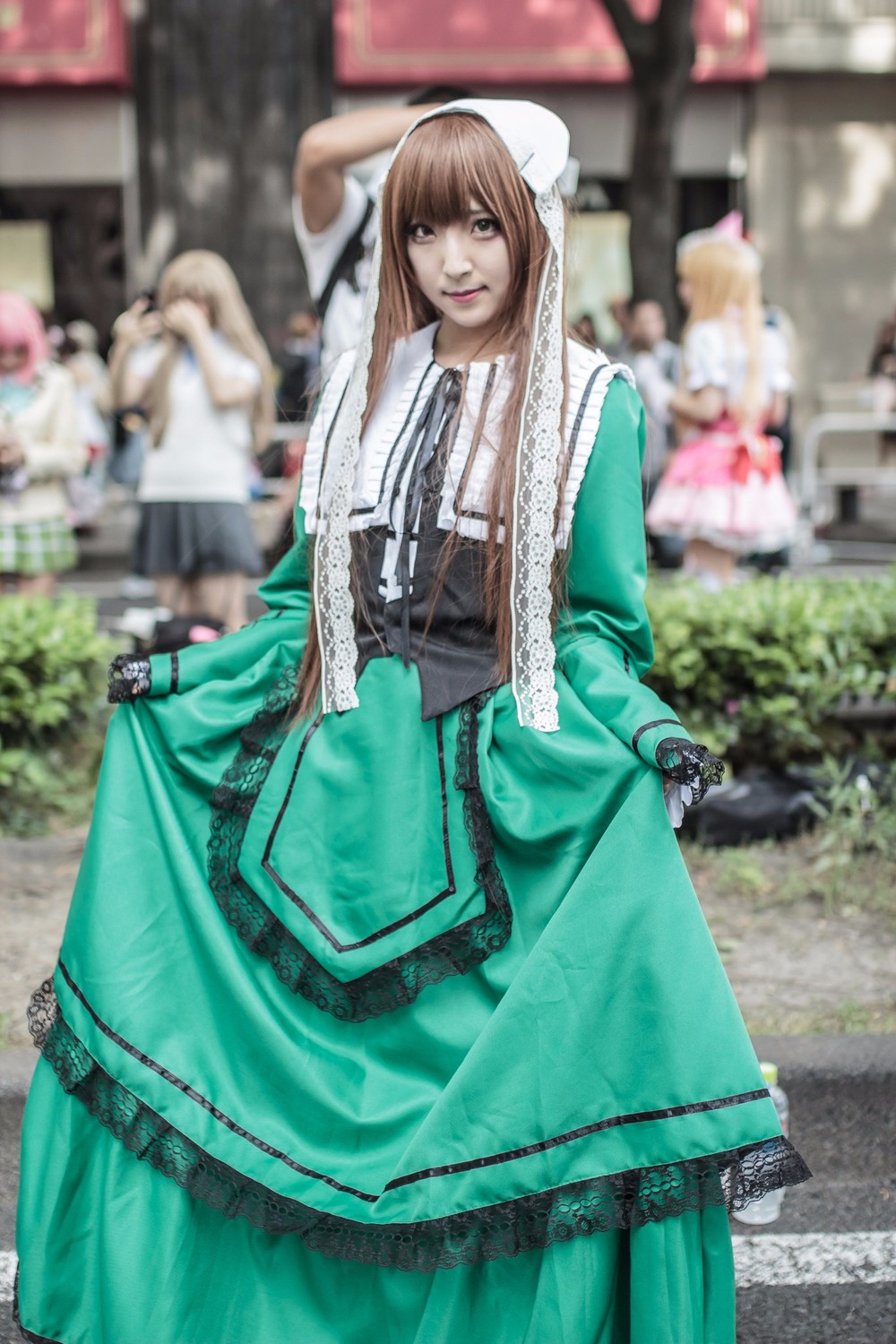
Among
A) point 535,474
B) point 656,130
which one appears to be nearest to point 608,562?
point 535,474

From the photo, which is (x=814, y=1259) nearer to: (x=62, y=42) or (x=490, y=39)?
(x=490, y=39)

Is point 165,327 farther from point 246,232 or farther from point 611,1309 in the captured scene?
point 246,232

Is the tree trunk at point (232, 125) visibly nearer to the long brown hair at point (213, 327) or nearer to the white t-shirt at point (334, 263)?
the long brown hair at point (213, 327)

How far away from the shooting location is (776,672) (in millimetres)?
4695

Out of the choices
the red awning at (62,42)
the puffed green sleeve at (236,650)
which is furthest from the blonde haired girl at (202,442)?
the red awning at (62,42)

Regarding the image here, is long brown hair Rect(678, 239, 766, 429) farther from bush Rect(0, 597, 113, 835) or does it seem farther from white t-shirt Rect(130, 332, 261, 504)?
bush Rect(0, 597, 113, 835)

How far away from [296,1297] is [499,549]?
120cm

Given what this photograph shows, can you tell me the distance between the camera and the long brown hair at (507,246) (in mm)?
2354

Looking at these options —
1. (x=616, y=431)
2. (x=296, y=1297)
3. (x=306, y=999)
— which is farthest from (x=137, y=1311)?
(x=616, y=431)

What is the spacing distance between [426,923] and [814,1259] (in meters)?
1.19

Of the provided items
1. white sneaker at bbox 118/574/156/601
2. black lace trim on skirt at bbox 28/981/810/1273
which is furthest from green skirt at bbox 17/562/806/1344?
white sneaker at bbox 118/574/156/601

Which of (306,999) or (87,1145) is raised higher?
(306,999)

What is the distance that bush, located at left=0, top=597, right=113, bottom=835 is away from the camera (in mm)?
4941

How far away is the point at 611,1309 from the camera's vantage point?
216 centimetres
